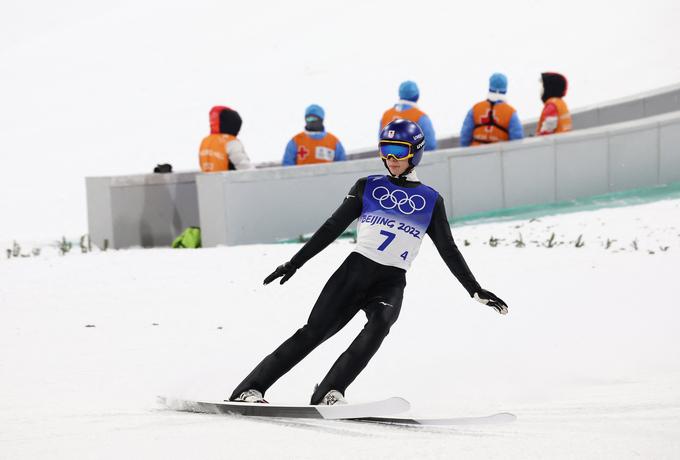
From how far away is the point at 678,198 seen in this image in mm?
15031

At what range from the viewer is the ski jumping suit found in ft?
21.4

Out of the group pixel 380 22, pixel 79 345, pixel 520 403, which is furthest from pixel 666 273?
pixel 380 22

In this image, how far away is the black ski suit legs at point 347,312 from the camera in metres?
6.47

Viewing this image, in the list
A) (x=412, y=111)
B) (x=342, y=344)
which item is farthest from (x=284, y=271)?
(x=412, y=111)

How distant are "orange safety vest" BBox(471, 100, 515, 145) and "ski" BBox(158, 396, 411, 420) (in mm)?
10391

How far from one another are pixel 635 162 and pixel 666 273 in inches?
260

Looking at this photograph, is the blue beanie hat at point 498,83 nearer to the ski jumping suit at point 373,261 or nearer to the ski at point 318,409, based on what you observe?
the ski jumping suit at point 373,261

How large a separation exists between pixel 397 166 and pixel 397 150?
0.36ft

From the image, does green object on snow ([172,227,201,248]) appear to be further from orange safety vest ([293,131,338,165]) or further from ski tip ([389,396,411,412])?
ski tip ([389,396,411,412])

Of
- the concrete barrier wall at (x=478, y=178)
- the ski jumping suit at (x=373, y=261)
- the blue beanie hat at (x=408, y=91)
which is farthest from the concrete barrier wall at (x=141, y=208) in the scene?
the ski jumping suit at (x=373, y=261)

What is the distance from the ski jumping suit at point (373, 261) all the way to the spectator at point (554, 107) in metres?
10.8

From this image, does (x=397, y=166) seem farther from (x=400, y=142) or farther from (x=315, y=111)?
(x=315, y=111)

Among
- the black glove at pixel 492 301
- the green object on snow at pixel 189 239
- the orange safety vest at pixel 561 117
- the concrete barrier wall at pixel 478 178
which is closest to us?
the black glove at pixel 492 301

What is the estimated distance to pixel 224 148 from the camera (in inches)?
579
